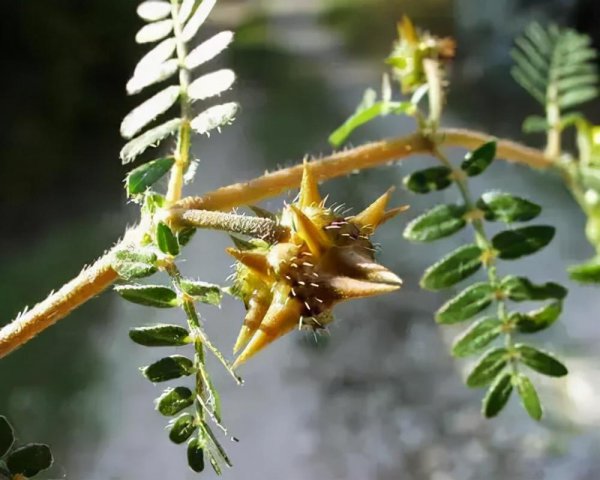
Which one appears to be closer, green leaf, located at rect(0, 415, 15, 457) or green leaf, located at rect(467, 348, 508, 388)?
green leaf, located at rect(0, 415, 15, 457)

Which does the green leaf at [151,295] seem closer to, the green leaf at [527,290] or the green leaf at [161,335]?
the green leaf at [161,335]

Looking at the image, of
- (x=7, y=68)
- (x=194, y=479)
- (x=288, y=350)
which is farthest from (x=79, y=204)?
(x=194, y=479)

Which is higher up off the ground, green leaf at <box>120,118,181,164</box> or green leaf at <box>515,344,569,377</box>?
green leaf at <box>120,118,181,164</box>

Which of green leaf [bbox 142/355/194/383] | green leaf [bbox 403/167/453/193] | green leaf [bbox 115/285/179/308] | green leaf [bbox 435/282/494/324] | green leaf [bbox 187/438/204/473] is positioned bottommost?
green leaf [bbox 435/282/494/324]

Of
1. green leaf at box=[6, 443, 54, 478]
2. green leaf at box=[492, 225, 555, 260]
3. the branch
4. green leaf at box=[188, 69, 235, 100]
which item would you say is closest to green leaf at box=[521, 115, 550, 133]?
the branch

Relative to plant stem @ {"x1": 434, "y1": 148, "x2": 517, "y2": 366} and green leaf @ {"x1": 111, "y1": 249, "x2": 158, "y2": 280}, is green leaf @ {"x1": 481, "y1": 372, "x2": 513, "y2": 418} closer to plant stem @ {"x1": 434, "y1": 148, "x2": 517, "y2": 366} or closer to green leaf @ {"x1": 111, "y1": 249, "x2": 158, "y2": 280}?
plant stem @ {"x1": 434, "y1": 148, "x2": 517, "y2": 366}

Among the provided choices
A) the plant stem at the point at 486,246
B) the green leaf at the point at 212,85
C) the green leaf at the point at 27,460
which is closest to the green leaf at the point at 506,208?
the plant stem at the point at 486,246

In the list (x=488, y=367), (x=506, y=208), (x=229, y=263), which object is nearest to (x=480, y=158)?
(x=506, y=208)
